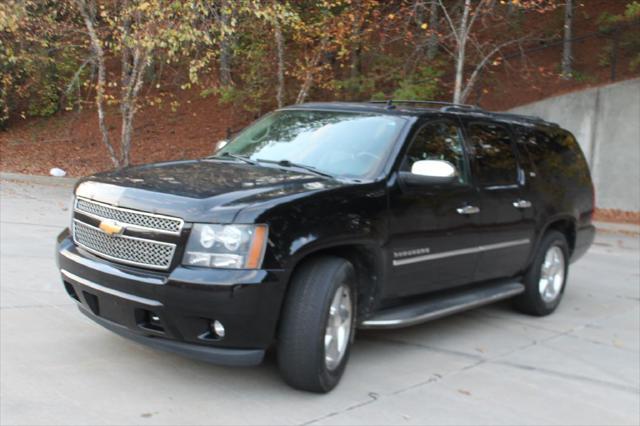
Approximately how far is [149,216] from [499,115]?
375 cm

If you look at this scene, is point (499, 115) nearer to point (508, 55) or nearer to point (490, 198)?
point (490, 198)

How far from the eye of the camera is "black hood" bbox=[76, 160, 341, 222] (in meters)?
4.11

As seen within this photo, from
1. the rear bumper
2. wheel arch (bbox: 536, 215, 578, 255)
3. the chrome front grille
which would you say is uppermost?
the chrome front grille

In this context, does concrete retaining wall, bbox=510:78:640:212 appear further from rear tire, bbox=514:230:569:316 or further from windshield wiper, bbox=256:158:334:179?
windshield wiper, bbox=256:158:334:179

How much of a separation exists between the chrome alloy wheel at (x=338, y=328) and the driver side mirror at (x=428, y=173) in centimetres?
104

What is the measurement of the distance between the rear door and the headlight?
245cm

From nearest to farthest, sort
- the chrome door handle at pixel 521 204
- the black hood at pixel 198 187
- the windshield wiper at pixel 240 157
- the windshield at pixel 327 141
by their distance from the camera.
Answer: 1. the black hood at pixel 198 187
2. the windshield at pixel 327 141
3. the windshield wiper at pixel 240 157
4. the chrome door handle at pixel 521 204

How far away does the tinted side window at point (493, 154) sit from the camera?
20.0ft

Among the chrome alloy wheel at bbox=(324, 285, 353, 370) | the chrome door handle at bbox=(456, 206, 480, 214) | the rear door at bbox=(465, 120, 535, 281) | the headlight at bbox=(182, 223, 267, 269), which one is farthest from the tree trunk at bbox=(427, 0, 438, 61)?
the headlight at bbox=(182, 223, 267, 269)

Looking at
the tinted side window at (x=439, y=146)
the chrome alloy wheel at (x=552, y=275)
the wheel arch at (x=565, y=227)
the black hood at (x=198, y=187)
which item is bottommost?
the chrome alloy wheel at (x=552, y=275)

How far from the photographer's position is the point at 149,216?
167 inches

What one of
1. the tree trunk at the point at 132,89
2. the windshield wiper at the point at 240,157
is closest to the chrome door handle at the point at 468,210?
the windshield wiper at the point at 240,157

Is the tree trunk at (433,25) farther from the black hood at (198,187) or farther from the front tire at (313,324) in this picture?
the front tire at (313,324)

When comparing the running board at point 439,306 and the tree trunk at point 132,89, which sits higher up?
the tree trunk at point 132,89
